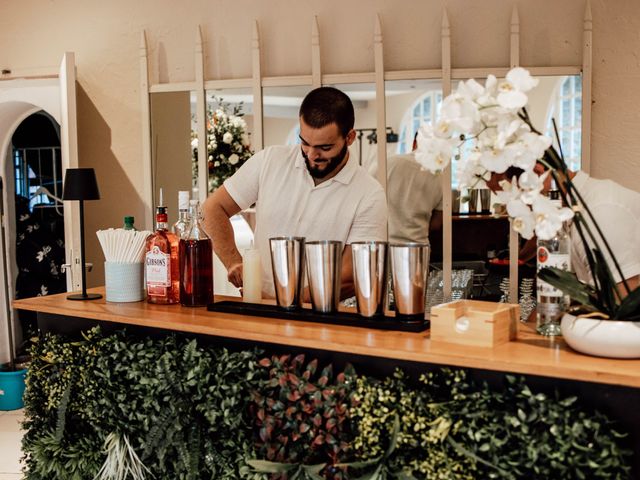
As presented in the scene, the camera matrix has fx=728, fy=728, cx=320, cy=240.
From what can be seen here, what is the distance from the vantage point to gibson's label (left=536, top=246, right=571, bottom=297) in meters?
2.03

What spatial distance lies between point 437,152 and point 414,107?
2801 mm

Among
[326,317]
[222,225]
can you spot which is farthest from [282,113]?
[326,317]

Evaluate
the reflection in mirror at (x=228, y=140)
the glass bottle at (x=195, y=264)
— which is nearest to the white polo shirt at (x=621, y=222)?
the glass bottle at (x=195, y=264)

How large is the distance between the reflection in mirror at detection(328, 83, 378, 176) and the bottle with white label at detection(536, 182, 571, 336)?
6.46 ft

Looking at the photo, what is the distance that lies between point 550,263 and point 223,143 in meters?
2.64

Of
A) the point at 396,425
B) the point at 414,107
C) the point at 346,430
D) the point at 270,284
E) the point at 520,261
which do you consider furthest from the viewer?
the point at 414,107

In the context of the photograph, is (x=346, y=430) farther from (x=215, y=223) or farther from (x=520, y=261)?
(x=520, y=261)

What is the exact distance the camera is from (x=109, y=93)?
181 inches

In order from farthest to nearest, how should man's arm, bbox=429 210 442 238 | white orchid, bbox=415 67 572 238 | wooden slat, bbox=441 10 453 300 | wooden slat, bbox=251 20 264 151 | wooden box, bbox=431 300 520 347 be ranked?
wooden slat, bbox=251 20 264 151
man's arm, bbox=429 210 442 238
wooden slat, bbox=441 10 453 300
wooden box, bbox=431 300 520 347
white orchid, bbox=415 67 572 238

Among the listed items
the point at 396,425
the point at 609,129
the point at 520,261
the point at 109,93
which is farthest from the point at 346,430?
the point at 109,93

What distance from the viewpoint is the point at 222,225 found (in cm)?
324

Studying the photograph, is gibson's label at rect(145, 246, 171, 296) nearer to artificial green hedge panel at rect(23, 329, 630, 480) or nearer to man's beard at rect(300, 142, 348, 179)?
artificial green hedge panel at rect(23, 329, 630, 480)

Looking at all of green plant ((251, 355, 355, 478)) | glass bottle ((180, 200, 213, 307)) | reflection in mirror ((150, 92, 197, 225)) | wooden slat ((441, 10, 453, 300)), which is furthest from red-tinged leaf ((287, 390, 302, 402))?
reflection in mirror ((150, 92, 197, 225))

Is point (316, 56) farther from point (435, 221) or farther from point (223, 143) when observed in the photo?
point (435, 221)
